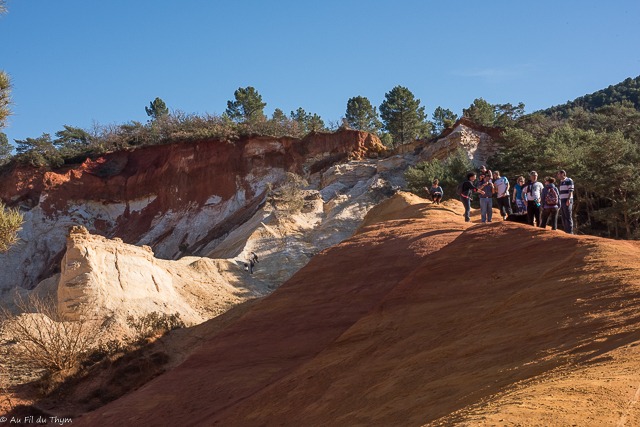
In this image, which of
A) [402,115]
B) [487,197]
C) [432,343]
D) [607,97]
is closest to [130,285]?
[487,197]

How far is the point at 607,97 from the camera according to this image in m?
84.9

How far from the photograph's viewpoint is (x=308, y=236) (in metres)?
32.4

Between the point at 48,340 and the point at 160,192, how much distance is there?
34.6 meters

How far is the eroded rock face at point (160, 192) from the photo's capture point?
46.0 meters

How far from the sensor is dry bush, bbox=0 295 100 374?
55.9 feet

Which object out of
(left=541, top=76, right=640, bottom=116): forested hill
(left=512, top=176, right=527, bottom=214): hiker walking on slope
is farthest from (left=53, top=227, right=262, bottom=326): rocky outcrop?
(left=541, top=76, right=640, bottom=116): forested hill

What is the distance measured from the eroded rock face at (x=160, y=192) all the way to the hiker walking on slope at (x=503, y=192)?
27213 millimetres

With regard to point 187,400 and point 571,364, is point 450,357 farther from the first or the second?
point 187,400

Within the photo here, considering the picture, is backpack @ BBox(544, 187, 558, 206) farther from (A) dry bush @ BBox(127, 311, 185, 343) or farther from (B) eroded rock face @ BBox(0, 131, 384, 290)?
(B) eroded rock face @ BBox(0, 131, 384, 290)

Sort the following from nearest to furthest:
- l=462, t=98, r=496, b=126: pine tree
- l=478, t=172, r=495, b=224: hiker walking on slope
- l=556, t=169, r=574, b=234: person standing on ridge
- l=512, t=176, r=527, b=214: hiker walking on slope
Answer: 1. l=556, t=169, r=574, b=234: person standing on ridge
2. l=512, t=176, r=527, b=214: hiker walking on slope
3. l=478, t=172, r=495, b=224: hiker walking on slope
4. l=462, t=98, r=496, b=126: pine tree

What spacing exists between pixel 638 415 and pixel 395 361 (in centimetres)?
443

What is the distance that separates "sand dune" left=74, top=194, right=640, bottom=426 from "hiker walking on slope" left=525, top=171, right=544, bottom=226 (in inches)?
59.1

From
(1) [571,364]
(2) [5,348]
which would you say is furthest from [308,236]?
(1) [571,364]

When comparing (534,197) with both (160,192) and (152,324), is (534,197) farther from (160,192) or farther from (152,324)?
(160,192)
